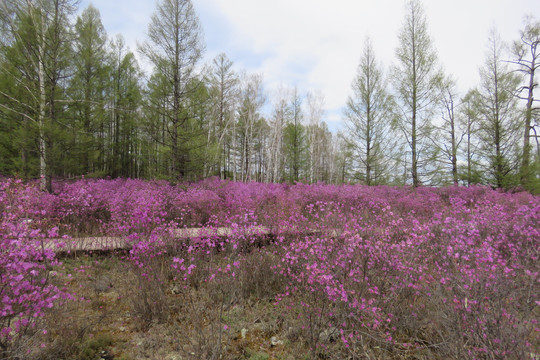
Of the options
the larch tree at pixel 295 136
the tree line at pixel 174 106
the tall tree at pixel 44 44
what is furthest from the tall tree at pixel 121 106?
the larch tree at pixel 295 136

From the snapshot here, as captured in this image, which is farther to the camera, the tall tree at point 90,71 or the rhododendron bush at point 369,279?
the tall tree at point 90,71

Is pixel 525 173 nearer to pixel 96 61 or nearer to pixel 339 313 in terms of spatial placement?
pixel 339 313

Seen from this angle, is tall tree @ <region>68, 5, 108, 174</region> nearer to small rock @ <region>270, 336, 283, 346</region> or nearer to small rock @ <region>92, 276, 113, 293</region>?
small rock @ <region>92, 276, 113, 293</region>

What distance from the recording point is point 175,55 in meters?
9.98

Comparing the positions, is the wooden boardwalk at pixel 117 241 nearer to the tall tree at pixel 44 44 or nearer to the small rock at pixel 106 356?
the small rock at pixel 106 356

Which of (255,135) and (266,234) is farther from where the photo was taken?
(255,135)

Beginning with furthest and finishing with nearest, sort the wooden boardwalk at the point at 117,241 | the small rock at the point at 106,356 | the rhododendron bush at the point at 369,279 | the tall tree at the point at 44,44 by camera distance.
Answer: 1. the tall tree at the point at 44,44
2. the wooden boardwalk at the point at 117,241
3. the small rock at the point at 106,356
4. the rhododendron bush at the point at 369,279

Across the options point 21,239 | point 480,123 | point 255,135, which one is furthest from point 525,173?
point 255,135

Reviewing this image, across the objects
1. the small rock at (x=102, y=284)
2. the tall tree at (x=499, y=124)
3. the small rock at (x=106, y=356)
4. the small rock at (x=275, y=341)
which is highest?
the tall tree at (x=499, y=124)

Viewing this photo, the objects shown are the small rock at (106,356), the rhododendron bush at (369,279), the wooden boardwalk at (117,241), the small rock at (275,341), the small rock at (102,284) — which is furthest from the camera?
the wooden boardwalk at (117,241)

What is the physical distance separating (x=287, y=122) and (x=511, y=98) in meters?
17.6

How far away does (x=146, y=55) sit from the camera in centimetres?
966

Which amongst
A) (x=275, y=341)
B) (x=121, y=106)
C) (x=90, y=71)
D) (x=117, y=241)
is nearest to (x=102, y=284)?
(x=117, y=241)

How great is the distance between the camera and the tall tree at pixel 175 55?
9.77 m
